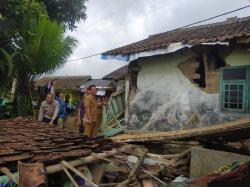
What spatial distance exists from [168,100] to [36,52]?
4.41m

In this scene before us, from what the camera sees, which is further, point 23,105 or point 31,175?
point 23,105

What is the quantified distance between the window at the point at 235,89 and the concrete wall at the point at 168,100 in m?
0.22

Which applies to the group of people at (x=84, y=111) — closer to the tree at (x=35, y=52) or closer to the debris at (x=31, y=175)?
the tree at (x=35, y=52)

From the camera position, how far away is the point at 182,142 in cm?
640

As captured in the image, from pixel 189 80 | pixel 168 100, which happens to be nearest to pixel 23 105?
pixel 168 100

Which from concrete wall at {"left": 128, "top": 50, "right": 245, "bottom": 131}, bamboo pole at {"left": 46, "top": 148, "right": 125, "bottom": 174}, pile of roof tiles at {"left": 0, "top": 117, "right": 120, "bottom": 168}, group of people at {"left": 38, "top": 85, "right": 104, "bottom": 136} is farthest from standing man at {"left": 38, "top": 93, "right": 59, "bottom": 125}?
bamboo pole at {"left": 46, "top": 148, "right": 125, "bottom": 174}

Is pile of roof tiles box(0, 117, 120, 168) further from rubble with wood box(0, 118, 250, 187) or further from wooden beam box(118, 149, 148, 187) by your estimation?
wooden beam box(118, 149, 148, 187)

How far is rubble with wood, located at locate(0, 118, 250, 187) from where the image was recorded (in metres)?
3.92

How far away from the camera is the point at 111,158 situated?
474 cm

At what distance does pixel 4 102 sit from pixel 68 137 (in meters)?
9.21

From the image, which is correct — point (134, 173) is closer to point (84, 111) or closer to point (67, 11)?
point (84, 111)

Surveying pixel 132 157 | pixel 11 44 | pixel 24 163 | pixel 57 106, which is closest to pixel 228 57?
pixel 57 106

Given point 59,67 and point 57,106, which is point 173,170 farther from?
point 59,67

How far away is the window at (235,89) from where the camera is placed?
9141 millimetres
